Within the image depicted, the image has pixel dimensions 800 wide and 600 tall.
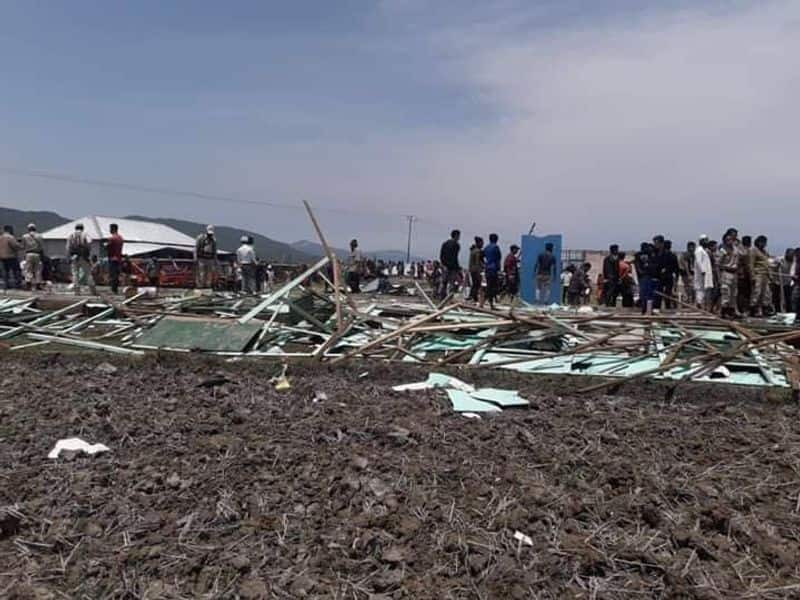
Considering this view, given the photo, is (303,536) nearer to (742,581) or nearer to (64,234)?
(742,581)

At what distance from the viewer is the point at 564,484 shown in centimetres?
404

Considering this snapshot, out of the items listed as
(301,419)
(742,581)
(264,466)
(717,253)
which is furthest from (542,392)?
(717,253)

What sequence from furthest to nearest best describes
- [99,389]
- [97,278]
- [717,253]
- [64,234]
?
[64,234] → [97,278] → [717,253] → [99,389]

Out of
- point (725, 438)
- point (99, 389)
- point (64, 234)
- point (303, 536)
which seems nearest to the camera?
point (303, 536)

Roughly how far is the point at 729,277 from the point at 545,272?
4.26 metres

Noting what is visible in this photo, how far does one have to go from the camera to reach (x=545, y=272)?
1644 centimetres

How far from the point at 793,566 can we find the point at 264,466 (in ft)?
9.14

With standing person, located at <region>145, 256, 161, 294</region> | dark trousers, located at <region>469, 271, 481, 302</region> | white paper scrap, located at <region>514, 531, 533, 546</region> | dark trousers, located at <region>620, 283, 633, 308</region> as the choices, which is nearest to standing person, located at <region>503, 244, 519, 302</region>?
dark trousers, located at <region>469, 271, 481, 302</region>

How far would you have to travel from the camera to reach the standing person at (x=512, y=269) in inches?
720

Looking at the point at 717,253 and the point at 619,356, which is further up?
the point at 717,253

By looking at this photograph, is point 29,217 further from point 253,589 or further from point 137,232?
point 253,589

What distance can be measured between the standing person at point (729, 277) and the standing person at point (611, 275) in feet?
8.14

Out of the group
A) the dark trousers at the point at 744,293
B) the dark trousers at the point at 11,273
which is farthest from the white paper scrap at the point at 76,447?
the dark trousers at the point at 11,273

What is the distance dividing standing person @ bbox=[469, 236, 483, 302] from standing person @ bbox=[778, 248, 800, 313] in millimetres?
6076
